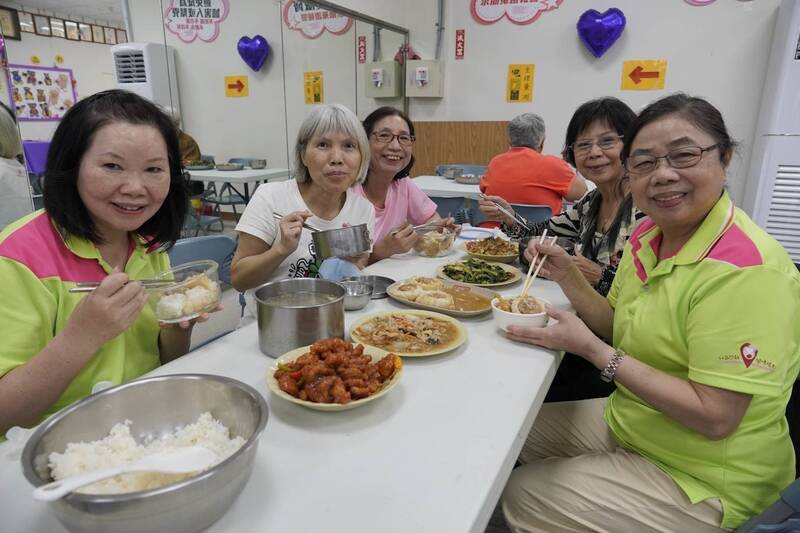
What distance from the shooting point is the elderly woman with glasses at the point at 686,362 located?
100cm

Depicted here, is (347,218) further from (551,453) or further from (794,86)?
(794,86)

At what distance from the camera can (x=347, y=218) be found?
2180 millimetres

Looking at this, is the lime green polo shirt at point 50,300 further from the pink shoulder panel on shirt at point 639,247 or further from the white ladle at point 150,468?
the pink shoulder panel on shirt at point 639,247

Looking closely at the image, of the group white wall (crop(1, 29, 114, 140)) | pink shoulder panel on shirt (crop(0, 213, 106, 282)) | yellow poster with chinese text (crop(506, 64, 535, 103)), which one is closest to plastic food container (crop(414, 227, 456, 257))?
pink shoulder panel on shirt (crop(0, 213, 106, 282))

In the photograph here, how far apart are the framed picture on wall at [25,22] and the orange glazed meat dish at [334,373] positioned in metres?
9.24

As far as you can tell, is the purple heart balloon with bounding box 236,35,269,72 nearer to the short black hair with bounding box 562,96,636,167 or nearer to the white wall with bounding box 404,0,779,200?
the white wall with bounding box 404,0,779,200

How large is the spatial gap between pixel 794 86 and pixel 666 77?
1090 mm

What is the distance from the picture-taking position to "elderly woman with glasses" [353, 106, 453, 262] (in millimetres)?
2490

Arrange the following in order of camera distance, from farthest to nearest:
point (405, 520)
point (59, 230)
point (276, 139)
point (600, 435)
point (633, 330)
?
point (276, 139) → point (600, 435) → point (633, 330) → point (59, 230) → point (405, 520)

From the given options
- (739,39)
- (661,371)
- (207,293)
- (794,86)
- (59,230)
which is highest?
(739,39)

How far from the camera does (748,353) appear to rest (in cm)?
98

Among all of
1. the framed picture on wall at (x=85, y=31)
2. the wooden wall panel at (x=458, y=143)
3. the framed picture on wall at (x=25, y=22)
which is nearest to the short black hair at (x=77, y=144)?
the wooden wall panel at (x=458, y=143)

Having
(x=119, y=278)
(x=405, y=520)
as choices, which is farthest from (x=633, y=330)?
(x=119, y=278)

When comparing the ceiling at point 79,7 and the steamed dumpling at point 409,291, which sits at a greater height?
the ceiling at point 79,7
